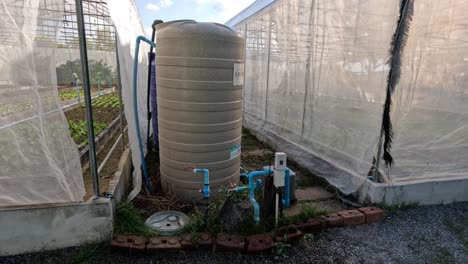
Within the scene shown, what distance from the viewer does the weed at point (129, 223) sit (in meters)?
1.97

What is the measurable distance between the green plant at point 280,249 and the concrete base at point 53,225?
1.15 meters

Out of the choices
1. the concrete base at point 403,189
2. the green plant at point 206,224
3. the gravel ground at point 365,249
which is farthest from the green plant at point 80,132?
the concrete base at point 403,189

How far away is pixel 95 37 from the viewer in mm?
3422

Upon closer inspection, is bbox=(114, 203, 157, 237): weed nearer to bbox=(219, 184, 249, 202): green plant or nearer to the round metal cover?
the round metal cover

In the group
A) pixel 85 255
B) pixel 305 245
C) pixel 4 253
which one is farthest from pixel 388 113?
pixel 4 253

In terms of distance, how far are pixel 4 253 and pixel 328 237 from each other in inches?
87.1

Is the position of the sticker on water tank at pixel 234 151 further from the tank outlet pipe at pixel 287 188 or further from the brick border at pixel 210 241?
the brick border at pixel 210 241

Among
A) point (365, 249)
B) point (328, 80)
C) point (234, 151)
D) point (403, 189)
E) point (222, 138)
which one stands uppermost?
point (328, 80)

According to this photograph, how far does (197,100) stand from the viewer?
2273 millimetres

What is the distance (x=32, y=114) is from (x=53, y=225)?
751 mm

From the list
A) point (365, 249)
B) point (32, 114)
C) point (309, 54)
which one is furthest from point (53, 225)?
point (309, 54)

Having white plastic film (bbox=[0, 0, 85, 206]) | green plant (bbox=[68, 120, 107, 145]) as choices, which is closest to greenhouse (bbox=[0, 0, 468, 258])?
white plastic film (bbox=[0, 0, 85, 206])

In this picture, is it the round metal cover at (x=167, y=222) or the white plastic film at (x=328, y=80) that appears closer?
the round metal cover at (x=167, y=222)

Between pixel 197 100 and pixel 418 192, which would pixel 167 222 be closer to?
pixel 197 100
